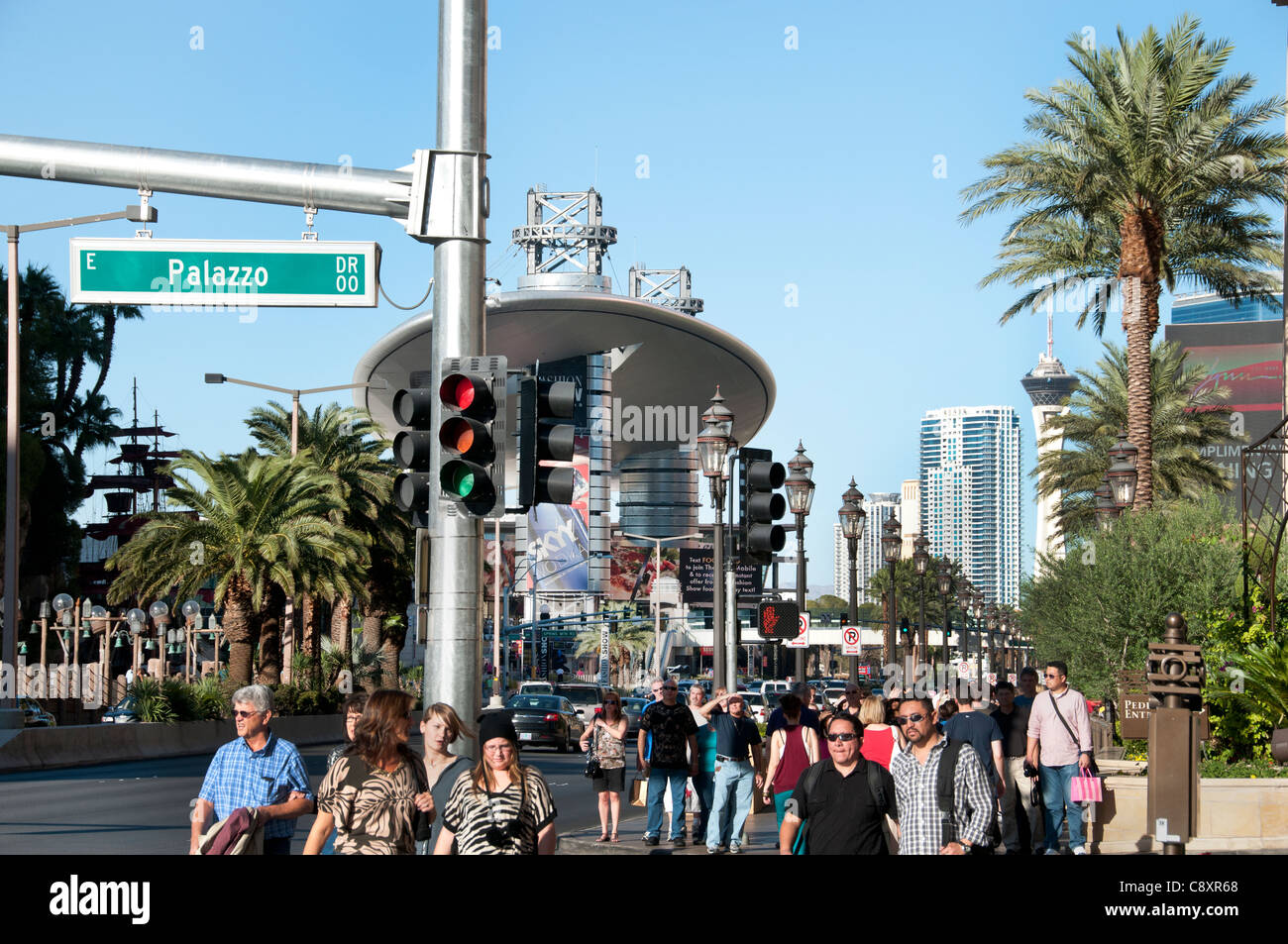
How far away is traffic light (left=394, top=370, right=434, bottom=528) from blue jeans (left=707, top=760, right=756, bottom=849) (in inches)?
258

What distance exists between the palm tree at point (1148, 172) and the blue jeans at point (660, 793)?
1852cm

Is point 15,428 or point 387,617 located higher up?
point 15,428

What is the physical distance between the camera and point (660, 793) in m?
16.7

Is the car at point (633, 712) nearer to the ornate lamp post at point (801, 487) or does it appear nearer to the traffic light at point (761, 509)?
the ornate lamp post at point (801, 487)

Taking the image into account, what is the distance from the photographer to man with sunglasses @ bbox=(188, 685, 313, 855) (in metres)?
8.26

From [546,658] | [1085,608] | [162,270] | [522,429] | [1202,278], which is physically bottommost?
[546,658]

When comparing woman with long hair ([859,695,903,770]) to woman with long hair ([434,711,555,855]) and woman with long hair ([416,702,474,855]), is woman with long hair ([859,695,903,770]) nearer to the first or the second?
woman with long hair ([416,702,474,855])

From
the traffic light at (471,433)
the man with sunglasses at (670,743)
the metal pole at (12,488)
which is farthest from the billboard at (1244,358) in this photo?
the traffic light at (471,433)

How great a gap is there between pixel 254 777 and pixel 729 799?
877 cm

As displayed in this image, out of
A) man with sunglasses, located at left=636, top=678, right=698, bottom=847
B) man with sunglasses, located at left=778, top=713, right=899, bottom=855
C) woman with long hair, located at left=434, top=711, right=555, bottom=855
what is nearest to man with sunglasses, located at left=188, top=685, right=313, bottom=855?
woman with long hair, located at left=434, top=711, right=555, bottom=855

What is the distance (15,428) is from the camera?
2827 centimetres

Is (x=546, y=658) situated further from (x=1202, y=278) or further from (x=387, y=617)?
(x=1202, y=278)
